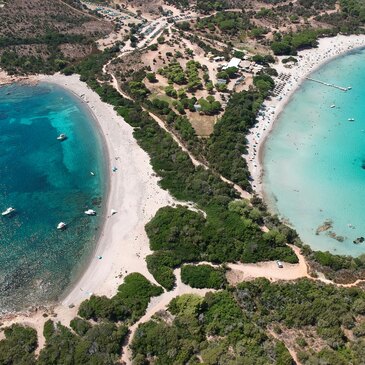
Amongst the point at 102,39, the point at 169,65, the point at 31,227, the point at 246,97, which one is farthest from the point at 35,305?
the point at 102,39

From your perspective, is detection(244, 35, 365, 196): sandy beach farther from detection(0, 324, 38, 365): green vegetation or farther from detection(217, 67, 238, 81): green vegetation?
detection(0, 324, 38, 365): green vegetation

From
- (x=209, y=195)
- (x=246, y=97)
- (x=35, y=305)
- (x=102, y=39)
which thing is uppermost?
(x=102, y=39)

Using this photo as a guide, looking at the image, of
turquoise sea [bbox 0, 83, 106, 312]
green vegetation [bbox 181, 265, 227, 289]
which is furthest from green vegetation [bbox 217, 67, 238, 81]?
green vegetation [bbox 181, 265, 227, 289]

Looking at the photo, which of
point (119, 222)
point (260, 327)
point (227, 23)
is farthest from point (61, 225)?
point (227, 23)

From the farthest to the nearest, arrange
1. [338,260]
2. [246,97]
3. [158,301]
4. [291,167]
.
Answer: [246,97]
[291,167]
[338,260]
[158,301]

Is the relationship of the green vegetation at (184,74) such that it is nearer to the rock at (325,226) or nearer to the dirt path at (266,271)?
the rock at (325,226)

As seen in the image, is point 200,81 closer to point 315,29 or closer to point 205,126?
point 205,126

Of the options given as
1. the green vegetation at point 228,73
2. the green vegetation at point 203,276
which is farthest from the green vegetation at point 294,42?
the green vegetation at point 203,276
